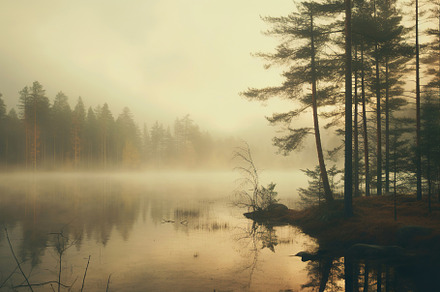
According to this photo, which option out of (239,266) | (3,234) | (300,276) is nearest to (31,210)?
(3,234)

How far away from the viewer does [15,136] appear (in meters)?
64.2

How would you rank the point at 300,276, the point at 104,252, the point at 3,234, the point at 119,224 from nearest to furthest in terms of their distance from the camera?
the point at 300,276 → the point at 104,252 → the point at 3,234 → the point at 119,224

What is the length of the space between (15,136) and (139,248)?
64.8 metres

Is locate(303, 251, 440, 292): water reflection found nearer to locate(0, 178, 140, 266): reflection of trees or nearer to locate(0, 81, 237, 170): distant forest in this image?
locate(0, 178, 140, 266): reflection of trees

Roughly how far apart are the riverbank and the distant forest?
57.0 m

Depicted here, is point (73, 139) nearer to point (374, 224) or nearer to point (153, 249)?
point (153, 249)

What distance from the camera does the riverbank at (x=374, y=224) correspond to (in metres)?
12.0

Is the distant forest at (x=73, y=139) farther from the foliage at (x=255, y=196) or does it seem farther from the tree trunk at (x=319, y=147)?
the tree trunk at (x=319, y=147)

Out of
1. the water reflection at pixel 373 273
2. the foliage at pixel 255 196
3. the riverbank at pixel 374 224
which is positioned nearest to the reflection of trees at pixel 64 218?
the foliage at pixel 255 196

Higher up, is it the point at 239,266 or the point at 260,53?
the point at 260,53

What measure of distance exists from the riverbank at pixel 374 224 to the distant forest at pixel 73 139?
187 feet

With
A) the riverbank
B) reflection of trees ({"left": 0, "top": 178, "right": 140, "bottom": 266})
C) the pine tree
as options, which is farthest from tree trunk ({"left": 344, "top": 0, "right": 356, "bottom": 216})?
reflection of trees ({"left": 0, "top": 178, "right": 140, "bottom": 266})

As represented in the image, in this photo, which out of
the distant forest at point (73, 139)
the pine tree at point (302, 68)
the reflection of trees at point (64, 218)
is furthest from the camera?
the distant forest at point (73, 139)

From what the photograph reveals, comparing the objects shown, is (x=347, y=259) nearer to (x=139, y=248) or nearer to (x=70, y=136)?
(x=139, y=248)
